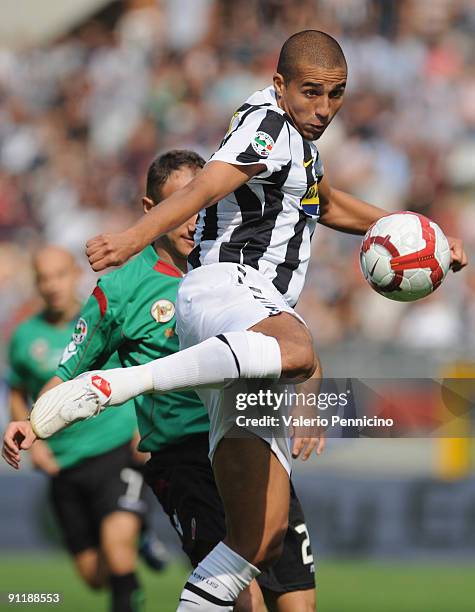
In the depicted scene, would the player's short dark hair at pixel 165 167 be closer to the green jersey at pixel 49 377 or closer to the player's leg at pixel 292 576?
the player's leg at pixel 292 576

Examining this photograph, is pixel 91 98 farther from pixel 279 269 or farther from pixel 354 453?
pixel 279 269

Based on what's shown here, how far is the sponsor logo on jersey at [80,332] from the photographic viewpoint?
5.50 metres

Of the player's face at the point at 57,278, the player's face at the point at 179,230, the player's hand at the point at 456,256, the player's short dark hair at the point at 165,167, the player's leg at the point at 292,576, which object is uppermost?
the player's face at the point at 57,278

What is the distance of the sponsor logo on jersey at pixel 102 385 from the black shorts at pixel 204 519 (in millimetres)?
1255

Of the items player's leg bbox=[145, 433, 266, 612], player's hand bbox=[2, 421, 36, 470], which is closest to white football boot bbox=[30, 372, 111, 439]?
player's hand bbox=[2, 421, 36, 470]

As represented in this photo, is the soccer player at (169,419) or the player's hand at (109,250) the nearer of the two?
the player's hand at (109,250)

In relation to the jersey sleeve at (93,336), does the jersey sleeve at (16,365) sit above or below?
above

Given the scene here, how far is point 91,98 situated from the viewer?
17.0 metres

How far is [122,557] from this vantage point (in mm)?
7723

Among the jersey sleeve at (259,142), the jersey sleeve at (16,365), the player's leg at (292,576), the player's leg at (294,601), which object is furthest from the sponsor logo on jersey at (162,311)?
the jersey sleeve at (16,365)

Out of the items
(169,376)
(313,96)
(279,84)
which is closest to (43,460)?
(169,376)

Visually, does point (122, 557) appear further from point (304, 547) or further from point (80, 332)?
point (80, 332)

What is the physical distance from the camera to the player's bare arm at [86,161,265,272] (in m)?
4.06

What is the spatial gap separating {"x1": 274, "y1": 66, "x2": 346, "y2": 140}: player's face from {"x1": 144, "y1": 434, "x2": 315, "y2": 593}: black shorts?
1.60 metres
